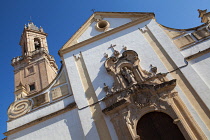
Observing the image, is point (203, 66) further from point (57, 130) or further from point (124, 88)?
point (57, 130)

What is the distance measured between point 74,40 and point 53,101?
14.0 feet

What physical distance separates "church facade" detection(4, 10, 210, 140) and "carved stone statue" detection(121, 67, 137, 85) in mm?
49

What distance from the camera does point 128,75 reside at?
379 inches

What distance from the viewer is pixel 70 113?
9.70 m

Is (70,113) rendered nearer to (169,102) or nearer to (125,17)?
(169,102)

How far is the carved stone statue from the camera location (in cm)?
944

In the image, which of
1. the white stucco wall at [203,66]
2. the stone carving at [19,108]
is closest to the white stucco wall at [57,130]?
the stone carving at [19,108]

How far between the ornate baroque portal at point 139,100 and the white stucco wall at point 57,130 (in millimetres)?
1665

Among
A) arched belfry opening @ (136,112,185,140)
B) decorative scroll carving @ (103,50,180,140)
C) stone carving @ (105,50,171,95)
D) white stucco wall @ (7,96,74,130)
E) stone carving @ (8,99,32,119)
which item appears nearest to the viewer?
arched belfry opening @ (136,112,185,140)

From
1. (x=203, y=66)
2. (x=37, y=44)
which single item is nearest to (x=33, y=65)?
(x=37, y=44)

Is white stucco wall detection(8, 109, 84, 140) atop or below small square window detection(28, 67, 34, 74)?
below

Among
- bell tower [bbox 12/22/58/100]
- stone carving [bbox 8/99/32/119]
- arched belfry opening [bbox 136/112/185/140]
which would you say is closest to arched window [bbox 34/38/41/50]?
bell tower [bbox 12/22/58/100]

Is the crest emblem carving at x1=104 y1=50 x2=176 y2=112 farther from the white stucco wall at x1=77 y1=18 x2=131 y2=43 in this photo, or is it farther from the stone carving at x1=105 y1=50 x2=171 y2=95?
the white stucco wall at x1=77 y1=18 x2=131 y2=43

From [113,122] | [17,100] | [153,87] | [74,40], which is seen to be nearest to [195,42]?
[153,87]
